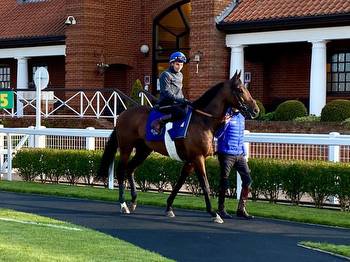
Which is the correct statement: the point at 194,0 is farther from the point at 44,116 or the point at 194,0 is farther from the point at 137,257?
the point at 137,257

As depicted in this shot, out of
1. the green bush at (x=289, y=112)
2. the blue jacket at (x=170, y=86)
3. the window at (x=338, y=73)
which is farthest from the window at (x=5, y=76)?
the blue jacket at (x=170, y=86)

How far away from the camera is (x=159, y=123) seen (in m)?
11.0

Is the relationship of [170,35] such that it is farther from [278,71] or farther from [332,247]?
A: [332,247]

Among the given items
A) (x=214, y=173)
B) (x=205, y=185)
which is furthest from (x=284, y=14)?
(x=205, y=185)

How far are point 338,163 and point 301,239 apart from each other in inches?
121

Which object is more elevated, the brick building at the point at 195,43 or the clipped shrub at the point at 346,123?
the brick building at the point at 195,43

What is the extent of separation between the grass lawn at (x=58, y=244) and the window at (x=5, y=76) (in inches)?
958

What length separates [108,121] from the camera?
81.4 feet

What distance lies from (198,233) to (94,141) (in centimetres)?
702

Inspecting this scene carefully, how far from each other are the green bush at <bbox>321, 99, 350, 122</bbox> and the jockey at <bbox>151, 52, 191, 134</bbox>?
31.1ft

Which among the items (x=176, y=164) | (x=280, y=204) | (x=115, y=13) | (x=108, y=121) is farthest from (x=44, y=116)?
(x=280, y=204)

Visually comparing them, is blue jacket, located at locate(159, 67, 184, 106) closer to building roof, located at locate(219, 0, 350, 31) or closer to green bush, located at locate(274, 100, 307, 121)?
green bush, located at locate(274, 100, 307, 121)

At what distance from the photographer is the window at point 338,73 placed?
76.5 feet

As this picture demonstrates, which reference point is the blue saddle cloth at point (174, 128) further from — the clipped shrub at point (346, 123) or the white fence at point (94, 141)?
the clipped shrub at point (346, 123)
